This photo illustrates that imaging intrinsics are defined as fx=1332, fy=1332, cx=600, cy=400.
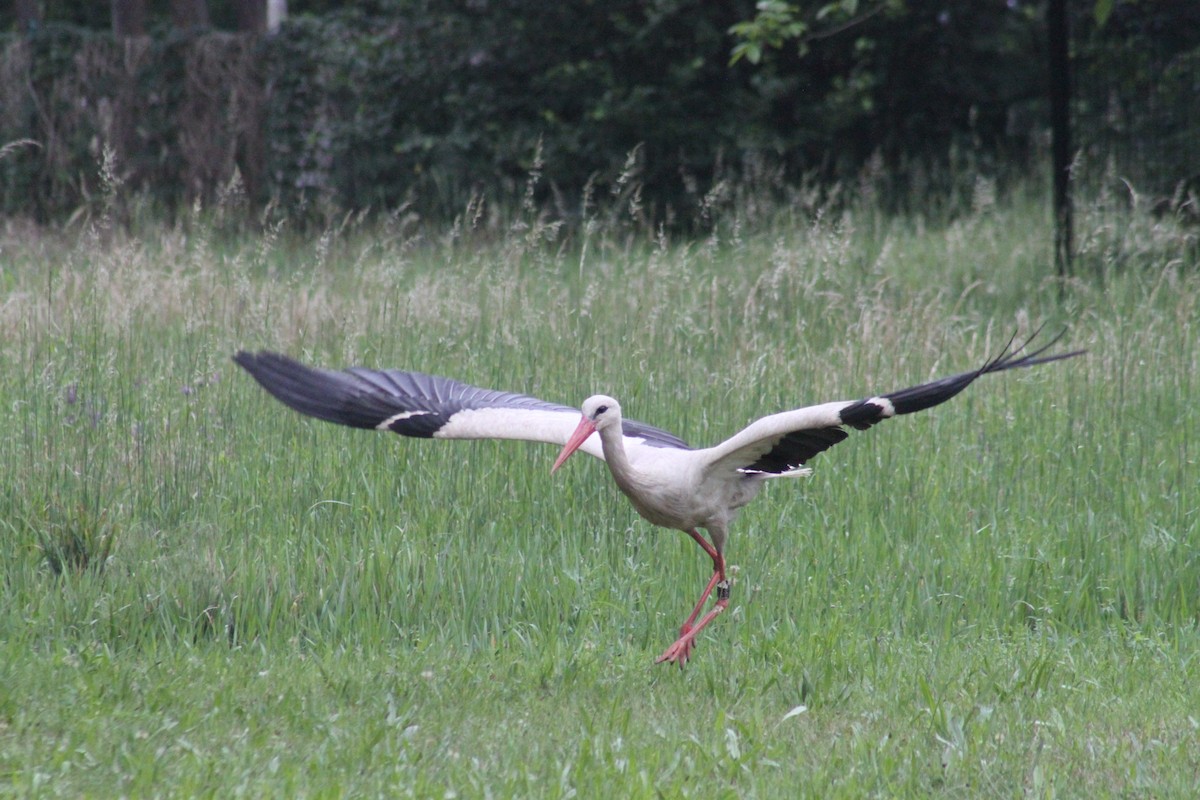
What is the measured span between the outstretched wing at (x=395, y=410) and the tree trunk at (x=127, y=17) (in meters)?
13.8

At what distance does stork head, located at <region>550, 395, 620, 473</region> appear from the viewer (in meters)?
4.43

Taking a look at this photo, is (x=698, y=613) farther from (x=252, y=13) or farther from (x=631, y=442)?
(x=252, y=13)

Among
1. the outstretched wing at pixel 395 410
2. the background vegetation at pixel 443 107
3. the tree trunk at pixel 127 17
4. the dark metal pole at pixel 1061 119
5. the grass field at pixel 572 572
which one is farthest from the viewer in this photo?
the tree trunk at pixel 127 17

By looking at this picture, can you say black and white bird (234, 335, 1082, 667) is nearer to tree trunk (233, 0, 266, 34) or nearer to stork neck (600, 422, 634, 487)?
stork neck (600, 422, 634, 487)

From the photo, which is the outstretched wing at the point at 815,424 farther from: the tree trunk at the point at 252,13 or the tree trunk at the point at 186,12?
A: the tree trunk at the point at 252,13

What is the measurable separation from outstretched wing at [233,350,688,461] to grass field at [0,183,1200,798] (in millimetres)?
509

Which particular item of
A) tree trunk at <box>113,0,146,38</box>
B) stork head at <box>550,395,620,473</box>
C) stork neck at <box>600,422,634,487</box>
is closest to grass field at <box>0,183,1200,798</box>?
stork neck at <box>600,422,634,487</box>

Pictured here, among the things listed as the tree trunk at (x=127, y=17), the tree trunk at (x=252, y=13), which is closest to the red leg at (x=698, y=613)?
the tree trunk at (x=252, y=13)

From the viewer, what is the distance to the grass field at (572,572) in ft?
12.4

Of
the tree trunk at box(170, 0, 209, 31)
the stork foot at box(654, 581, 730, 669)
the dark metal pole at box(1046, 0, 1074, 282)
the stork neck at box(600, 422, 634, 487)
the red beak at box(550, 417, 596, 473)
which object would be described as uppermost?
the tree trunk at box(170, 0, 209, 31)

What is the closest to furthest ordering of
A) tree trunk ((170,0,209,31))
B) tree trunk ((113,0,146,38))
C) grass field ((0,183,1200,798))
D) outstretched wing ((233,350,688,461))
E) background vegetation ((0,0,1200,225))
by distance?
grass field ((0,183,1200,798)), outstretched wing ((233,350,688,461)), background vegetation ((0,0,1200,225)), tree trunk ((170,0,209,31)), tree trunk ((113,0,146,38))

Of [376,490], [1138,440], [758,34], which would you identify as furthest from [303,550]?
[758,34]

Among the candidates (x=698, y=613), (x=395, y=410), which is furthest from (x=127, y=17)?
(x=698, y=613)

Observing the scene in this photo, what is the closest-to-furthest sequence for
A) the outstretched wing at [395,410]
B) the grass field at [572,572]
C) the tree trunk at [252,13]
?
1. the grass field at [572,572]
2. the outstretched wing at [395,410]
3. the tree trunk at [252,13]
